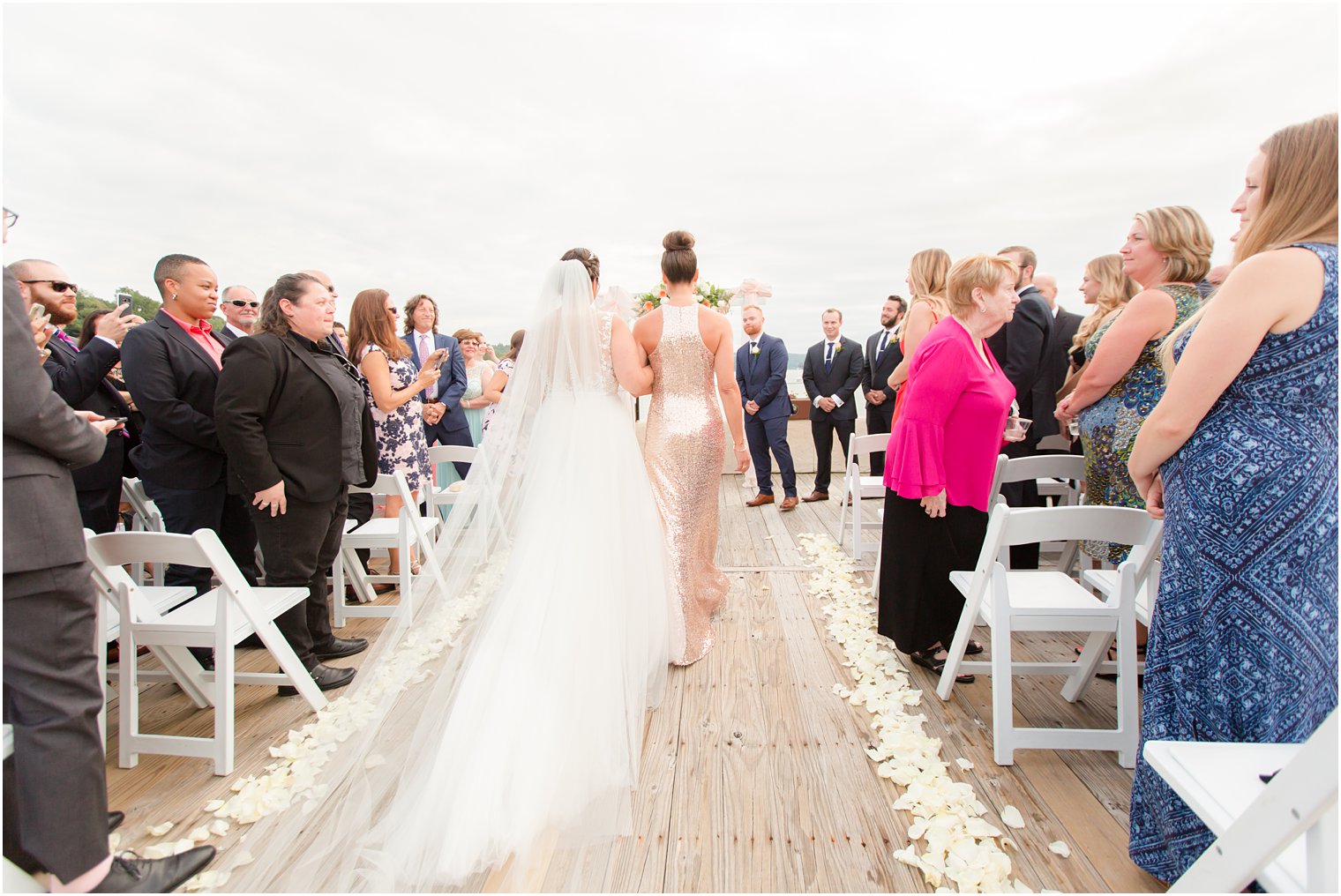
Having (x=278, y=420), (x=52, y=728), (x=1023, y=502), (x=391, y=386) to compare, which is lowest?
(x=52, y=728)

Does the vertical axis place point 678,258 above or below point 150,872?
above

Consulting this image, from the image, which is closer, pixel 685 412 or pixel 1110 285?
pixel 685 412

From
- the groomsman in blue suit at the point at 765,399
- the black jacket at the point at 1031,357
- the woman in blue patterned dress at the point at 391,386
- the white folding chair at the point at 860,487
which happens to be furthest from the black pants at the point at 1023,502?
the woman in blue patterned dress at the point at 391,386

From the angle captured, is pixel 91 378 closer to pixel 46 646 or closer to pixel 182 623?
pixel 182 623

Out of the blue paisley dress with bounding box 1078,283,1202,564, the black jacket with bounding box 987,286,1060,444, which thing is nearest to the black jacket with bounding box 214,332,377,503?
the blue paisley dress with bounding box 1078,283,1202,564

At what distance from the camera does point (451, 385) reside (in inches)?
214

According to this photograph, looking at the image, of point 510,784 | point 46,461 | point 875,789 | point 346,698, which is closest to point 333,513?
point 346,698

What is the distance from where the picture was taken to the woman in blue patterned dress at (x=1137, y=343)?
102 inches

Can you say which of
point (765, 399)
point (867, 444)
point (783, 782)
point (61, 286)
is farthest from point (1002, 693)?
point (765, 399)

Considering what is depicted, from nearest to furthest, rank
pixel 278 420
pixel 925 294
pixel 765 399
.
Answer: pixel 278 420 → pixel 925 294 → pixel 765 399

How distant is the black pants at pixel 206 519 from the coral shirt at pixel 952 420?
9.26 feet

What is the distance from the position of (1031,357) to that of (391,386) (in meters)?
4.08

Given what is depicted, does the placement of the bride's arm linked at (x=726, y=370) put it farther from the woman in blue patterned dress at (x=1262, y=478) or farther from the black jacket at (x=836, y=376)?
the black jacket at (x=836, y=376)

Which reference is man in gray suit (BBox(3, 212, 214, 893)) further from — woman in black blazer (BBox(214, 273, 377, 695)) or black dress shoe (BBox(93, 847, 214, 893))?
woman in black blazer (BBox(214, 273, 377, 695))
